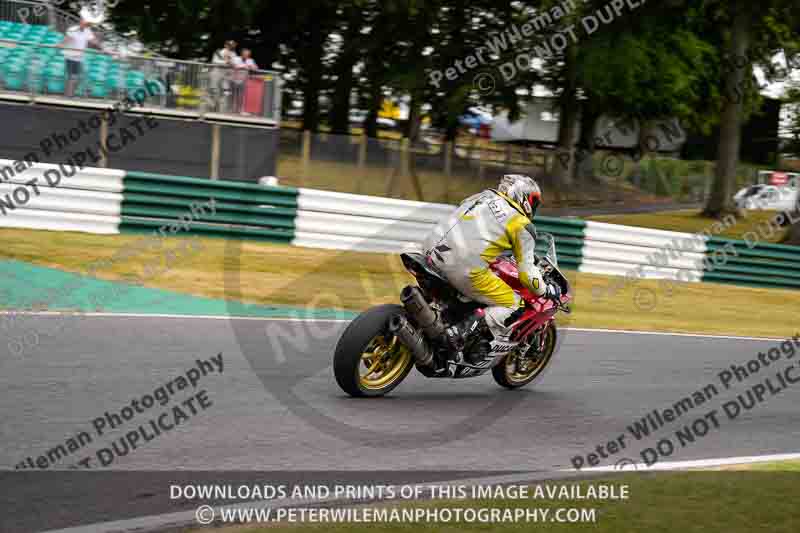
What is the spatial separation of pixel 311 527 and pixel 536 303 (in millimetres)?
3874

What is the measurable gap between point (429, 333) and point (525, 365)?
1599 millimetres

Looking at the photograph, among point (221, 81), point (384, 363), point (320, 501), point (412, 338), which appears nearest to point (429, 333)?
point (412, 338)

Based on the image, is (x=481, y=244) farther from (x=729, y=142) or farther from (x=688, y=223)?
(x=729, y=142)

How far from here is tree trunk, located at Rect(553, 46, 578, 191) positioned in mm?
27828

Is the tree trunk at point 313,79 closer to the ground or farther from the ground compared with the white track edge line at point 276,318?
farther from the ground

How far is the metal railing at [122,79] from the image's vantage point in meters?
17.3

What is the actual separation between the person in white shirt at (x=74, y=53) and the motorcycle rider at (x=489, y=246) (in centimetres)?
1185

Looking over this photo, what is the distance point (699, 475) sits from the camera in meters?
6.21

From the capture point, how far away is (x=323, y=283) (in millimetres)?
14180

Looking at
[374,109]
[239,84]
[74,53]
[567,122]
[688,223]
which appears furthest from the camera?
[567,122]

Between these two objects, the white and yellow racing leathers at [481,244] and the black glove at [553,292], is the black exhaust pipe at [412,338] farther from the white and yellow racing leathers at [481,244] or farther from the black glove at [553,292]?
the black glove at [553,292]

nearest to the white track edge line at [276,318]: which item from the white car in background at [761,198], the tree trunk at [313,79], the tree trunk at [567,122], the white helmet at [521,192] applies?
the white helmet at [521,192]

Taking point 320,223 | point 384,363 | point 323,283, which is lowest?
point 323,283

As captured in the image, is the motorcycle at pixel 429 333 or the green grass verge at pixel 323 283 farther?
the green grass verge at pixel 323 283
